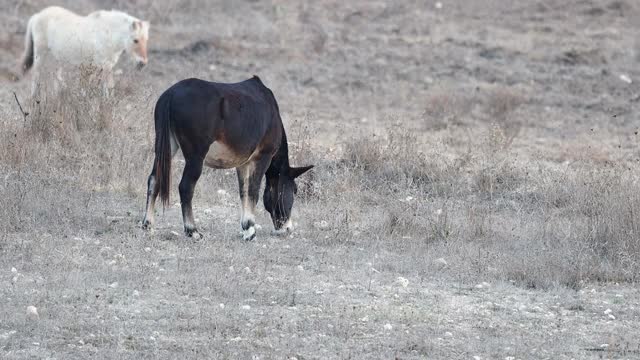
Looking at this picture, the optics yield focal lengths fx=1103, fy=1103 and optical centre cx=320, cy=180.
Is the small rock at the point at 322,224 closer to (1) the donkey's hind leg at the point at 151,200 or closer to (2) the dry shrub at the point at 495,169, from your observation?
(1) the donkey's hind leg at the point at 151,200

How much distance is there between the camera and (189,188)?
28.8 feet

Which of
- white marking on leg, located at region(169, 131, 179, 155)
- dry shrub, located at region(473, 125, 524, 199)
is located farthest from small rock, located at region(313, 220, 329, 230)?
dry shrub, located at region(473, 125, 524, 199)

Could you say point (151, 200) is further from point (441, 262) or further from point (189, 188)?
point (441, 262)

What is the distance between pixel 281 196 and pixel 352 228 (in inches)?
26.5

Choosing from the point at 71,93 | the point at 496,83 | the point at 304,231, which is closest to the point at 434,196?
the point at 304,231

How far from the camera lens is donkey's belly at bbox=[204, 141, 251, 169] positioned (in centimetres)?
887

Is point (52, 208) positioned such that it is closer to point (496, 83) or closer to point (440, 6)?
point (496, 83)

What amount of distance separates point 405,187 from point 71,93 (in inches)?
142

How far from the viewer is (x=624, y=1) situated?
25.7 m

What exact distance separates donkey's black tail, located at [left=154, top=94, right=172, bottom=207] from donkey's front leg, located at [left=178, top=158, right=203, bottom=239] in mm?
173

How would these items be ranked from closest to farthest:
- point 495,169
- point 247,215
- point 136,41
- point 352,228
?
point 247,215, point 352,228, point 495,169, point 136,41

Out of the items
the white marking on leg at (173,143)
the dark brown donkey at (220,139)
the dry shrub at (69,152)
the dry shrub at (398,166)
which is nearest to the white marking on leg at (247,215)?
the dark brown donkey at (220,139)

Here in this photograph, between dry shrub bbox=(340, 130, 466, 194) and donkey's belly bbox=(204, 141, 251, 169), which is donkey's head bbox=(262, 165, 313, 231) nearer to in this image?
donkey's belly bbox=(204, 141, 251, 169)

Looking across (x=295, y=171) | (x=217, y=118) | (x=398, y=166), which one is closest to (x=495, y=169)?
(x=398, y=166)
